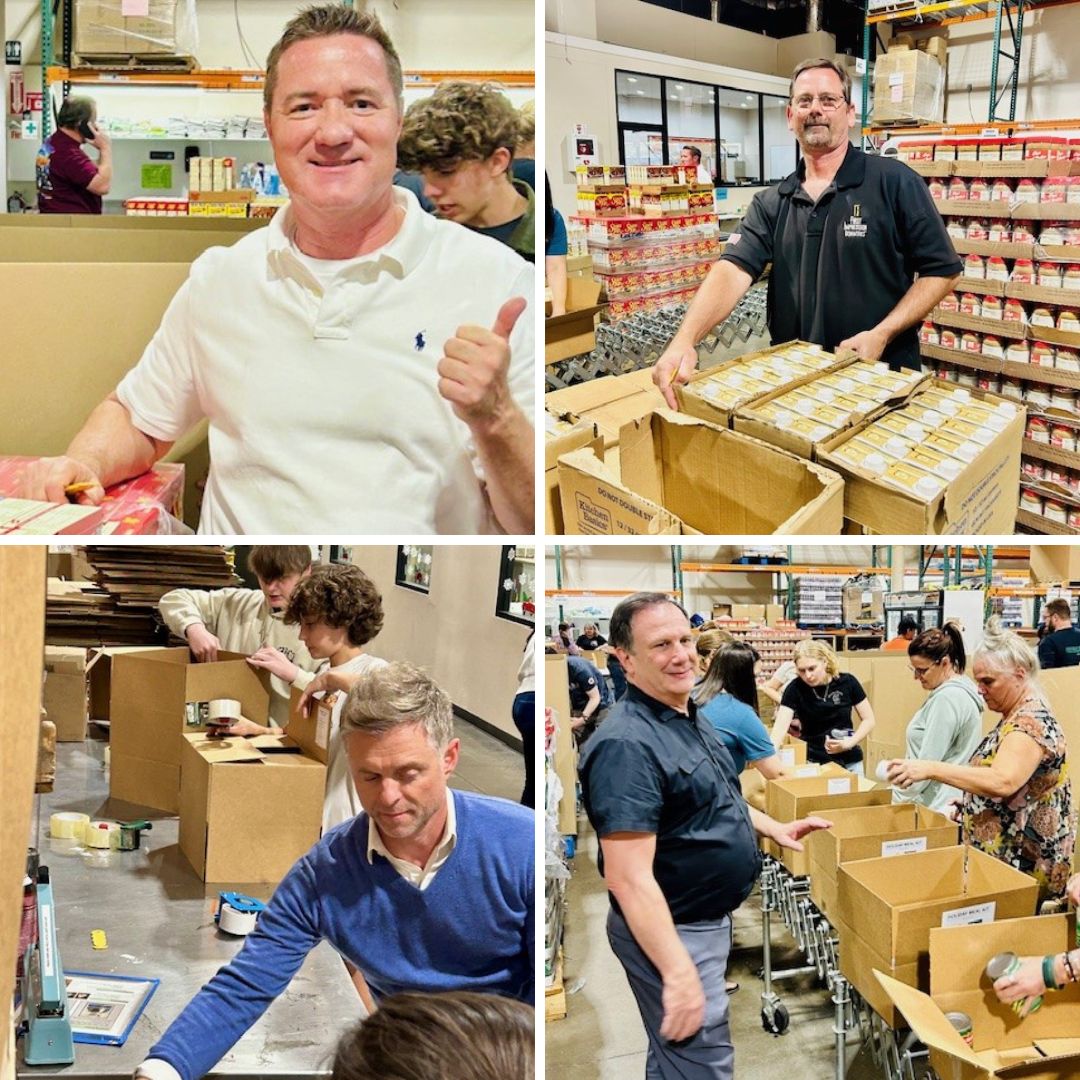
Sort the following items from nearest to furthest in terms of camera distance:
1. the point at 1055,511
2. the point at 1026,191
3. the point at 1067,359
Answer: the point at 1055,511, the point at 1026,191, the point at 1067,359

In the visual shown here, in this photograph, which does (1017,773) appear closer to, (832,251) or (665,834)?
(665,834)

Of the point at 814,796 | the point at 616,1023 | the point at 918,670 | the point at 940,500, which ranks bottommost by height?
the point at 616,1023

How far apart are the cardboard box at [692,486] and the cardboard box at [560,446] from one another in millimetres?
16

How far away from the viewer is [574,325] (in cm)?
170

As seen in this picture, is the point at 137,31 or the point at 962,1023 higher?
the point at 137,31

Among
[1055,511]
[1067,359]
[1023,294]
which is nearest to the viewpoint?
[1055,511]

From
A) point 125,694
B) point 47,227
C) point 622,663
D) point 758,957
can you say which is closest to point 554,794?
point 622,663

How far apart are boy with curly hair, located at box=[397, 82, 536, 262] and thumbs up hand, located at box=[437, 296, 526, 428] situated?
126mm

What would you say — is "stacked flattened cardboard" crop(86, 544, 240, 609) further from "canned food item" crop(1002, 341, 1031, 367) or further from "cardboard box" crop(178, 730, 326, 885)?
"canned food item" crop(1002, 341, 1031, 367)

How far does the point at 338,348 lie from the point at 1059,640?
1.59 m

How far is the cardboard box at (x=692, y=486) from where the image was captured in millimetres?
1664

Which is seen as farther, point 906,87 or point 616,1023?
point 616,1023

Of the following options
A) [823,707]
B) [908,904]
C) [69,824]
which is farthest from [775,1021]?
[69,824]

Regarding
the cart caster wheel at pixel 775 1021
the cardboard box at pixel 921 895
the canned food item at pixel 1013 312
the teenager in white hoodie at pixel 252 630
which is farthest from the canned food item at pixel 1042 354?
the teenager in white hoodie at pixel 252 630
